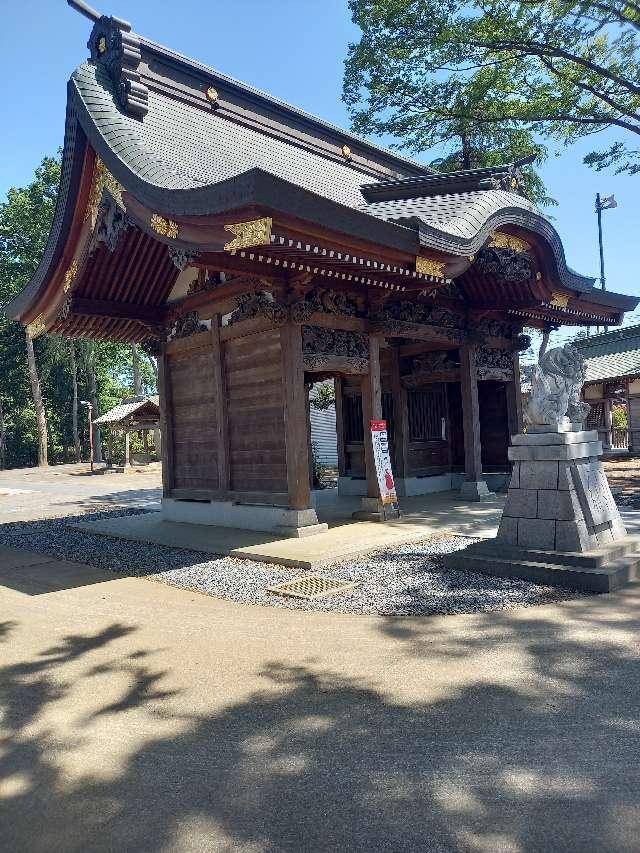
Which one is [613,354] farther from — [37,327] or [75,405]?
[75,405]

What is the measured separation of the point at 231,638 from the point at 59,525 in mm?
8576

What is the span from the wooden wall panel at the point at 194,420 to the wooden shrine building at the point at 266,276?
0.04 metres

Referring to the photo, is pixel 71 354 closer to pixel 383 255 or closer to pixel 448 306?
pixel 448 306

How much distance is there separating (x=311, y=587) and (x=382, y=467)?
3600mm

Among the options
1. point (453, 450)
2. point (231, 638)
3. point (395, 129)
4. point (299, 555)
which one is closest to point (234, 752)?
point (231, 638)

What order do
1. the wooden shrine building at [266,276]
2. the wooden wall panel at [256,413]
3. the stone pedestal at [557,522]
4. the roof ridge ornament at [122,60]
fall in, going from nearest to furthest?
the stone pedestal at [557,522] → the wooden shrine building at [266,276] → the wooden wall panel at [256,413] → the roof ridge ornament at [122,60]

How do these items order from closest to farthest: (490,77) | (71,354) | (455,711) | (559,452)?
(455,711), (559,452), (490,77), (71,354)

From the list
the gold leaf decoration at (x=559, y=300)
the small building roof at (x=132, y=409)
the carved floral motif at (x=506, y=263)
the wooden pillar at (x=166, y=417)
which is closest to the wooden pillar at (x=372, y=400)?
the carved floral motif at (x=506, y=263)

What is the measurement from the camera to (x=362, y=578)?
6.20 metres

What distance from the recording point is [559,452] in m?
5.93

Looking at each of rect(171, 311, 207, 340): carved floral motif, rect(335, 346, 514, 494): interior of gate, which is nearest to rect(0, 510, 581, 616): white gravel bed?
rect(171, 311, 207, 340): carved floral motif

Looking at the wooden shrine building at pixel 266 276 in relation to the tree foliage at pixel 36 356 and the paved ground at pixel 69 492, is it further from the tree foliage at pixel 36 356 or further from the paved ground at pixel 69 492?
the tree foliage at pixel 36 356

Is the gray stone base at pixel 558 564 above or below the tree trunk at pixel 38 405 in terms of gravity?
below

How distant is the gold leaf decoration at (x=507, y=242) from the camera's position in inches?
356
